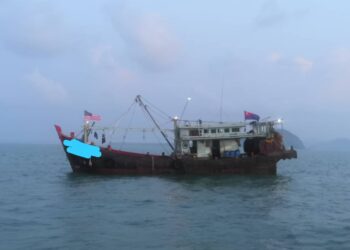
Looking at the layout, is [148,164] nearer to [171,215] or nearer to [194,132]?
[194,132]

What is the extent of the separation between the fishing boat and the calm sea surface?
3.12m

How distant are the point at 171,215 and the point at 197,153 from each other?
64.1 ft

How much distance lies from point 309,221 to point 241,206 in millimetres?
4968

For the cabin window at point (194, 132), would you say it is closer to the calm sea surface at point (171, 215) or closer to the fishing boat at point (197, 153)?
the fishing boat at point (197, 153)

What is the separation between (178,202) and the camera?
29062mm

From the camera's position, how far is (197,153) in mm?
43938

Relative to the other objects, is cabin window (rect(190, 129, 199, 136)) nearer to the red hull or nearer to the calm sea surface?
the red hull

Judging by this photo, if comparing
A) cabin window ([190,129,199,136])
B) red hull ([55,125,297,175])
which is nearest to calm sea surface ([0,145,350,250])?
red hull ([55,125,297,175])

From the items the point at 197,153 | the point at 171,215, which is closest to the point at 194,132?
the point at 197,153

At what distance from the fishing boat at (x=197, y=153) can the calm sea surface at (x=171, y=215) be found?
3.12 m

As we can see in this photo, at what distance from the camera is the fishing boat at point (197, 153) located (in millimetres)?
42344

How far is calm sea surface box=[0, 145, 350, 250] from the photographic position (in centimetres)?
1909

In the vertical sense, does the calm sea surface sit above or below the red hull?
below

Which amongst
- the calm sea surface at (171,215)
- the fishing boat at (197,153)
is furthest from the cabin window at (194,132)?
the calm sea surface at (171,215)
